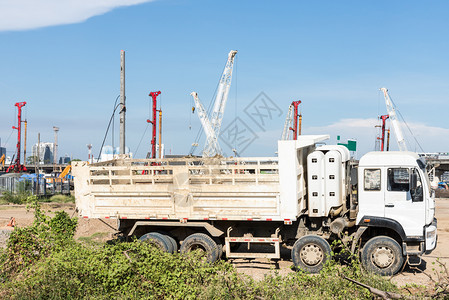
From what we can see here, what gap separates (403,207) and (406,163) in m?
1.00

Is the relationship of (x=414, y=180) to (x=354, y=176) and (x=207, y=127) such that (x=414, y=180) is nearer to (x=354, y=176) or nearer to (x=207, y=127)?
(x=354, y=176)

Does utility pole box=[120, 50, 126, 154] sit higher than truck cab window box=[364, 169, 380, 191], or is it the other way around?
utility pole box=[120, 50, 126, 154]

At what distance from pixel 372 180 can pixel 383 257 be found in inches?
70.0

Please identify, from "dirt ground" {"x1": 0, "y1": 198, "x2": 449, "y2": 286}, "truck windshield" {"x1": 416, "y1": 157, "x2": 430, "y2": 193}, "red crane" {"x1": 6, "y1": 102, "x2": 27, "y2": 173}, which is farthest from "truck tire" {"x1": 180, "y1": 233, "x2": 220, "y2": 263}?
"red crane" {"x1": 6, "y1": 102, "x2": 27, "y2": 173}

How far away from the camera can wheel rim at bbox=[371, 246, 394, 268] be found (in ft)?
34.4

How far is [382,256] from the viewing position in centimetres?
1052

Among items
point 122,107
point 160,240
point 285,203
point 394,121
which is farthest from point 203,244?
point 394,121

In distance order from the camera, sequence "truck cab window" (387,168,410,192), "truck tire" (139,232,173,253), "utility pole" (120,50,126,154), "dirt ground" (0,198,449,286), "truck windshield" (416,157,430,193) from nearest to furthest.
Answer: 1. "dirt ground" (0,198,449,286)
2. "truck cab window" (387,168,410,192)
3. "truck windshield" (416,157,430,193)
4. "truck tire" (139,232,173,253)
5. "utility pole" (120,50,126,154)

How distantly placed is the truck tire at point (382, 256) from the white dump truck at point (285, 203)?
22 mm

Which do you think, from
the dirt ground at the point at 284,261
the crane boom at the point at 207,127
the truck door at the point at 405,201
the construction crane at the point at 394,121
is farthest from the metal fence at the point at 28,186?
the construction crane at the point at 394,121

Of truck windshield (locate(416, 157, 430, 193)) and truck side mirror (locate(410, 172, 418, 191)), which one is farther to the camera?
truck windshield (locate(416, 157, 430, 193))

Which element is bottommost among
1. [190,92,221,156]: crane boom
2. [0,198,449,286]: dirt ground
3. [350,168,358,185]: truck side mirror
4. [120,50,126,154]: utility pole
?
[0,198,449,286]: dirt ground

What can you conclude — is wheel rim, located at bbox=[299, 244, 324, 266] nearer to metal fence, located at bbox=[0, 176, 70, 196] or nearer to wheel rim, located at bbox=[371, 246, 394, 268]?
wheel rim, located at bbox=[371, 246, 394, 268]

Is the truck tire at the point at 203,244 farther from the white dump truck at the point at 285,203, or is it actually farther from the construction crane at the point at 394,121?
the construction crane at the point at 394,121
